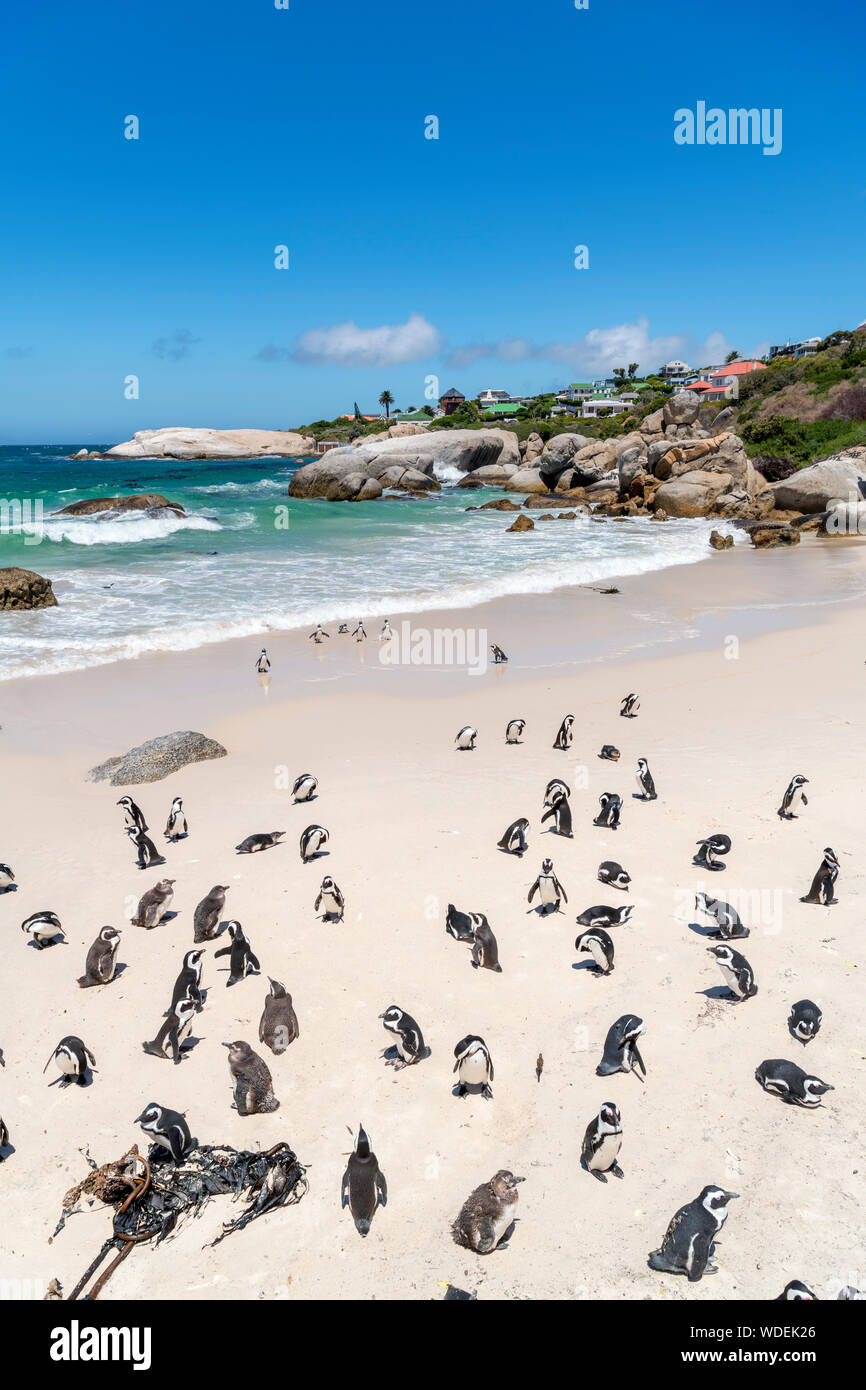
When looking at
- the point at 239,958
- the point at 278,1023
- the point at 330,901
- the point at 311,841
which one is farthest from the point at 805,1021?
the point at 311,841

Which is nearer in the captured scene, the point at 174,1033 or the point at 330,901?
the point at 174,1033

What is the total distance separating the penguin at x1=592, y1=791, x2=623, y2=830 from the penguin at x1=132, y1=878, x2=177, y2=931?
4.43 meters

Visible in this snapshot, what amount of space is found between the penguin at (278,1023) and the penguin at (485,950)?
1490 millimetres

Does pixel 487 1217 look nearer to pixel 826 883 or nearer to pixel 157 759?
pixel 826 883

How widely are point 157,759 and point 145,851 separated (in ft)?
8.72

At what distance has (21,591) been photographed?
20.2 metres

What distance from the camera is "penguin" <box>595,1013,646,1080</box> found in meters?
5.33

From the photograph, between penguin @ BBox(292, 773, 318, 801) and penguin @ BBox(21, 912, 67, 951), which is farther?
penguin @ BBox(292, 773, 318, 801)

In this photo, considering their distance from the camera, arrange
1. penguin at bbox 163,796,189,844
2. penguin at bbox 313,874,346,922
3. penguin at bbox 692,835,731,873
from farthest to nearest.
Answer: penguin at bbox 163,796,189,844, penguin at bbox 692,835,731,873, penguin at bbox 313,874,346,922

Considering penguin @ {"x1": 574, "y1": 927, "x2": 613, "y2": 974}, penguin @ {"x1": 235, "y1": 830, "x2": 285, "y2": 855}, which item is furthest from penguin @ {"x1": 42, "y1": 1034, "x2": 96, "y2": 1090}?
penguin @ {"x1": 574, "y1": 927, "x2": 613, "y2": 974}

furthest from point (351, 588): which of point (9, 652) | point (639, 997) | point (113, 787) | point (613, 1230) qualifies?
point (613, 1230)

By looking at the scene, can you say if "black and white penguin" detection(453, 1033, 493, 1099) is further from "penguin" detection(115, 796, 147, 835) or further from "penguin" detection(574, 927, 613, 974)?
"penguin" detection(115, 796, 147, 835)

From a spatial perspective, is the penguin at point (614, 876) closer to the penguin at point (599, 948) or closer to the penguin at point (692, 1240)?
the penguin at point (599, 948)
